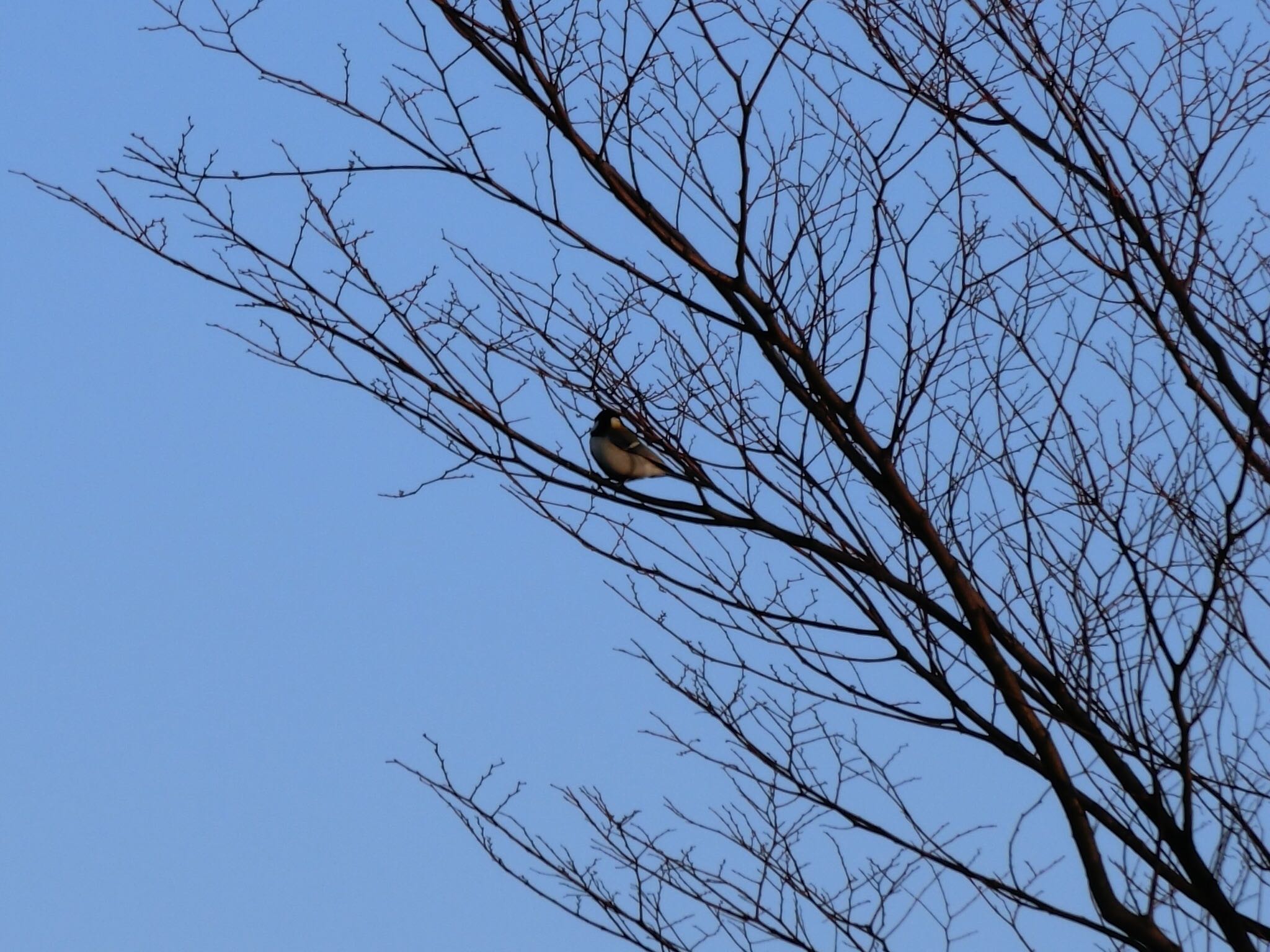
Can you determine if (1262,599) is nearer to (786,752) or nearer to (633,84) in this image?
(786,752)

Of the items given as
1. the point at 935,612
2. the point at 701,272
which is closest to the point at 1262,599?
the point at 935,612

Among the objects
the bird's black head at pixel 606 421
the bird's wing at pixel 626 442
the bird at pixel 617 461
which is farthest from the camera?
the bird at pixel 617 461

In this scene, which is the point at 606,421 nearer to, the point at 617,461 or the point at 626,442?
the point at 626,442

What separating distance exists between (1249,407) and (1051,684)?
27.6 inches

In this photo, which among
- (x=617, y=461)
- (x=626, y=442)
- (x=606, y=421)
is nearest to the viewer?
(x=606, y=421)

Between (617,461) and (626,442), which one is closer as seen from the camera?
(626,442)

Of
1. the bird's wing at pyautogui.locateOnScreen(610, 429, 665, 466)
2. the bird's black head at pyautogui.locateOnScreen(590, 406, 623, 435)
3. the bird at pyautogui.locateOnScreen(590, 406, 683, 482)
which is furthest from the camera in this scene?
the bird at pyautogui.locateOnScreen(590, 406, 683, 482)

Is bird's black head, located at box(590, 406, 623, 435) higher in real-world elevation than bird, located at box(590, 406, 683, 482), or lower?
lower

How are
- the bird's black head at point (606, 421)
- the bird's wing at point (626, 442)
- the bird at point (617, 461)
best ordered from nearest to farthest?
the bird's black head at point (606, 421)
the bird's wing at point (626, 442)
the bird at point (617, 461)

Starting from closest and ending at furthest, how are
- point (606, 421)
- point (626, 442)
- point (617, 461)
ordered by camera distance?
point (606, 421), point (626, 442), point (617, 461)

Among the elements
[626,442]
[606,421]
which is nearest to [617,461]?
[626,442]

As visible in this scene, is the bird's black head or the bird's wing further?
the bird's wing

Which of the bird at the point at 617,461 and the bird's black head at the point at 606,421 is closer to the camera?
the bird's black head at the point at 606,421

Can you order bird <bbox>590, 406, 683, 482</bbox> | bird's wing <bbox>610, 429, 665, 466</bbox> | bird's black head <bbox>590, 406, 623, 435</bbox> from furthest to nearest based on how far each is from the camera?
bird <bbox>590, 406, 683, 482</bbox> < bird's wing <bbox>610, 429, 665, 466</bbox> < bird's black head <bbox>590, 406, 623, 435</bbox>
